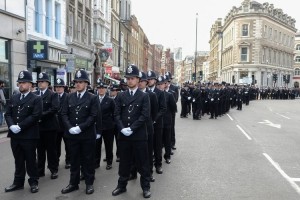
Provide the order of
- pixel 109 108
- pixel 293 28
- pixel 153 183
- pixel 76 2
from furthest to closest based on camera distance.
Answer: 1. pixel 293 28
2. pixel 76 2
3. pixel 109 108
4. pixel 153 183

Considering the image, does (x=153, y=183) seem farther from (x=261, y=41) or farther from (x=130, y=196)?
(x=261, y=41)

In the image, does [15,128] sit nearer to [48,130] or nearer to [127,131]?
[48,130]

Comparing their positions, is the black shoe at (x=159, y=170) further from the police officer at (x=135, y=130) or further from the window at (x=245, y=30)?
the window at (x=245, y=30)

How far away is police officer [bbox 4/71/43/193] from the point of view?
5.93 metres

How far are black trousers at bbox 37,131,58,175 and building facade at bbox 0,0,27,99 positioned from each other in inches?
465

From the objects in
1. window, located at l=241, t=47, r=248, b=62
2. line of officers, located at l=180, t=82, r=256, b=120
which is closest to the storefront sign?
line of officers, located at l=180, t=82, r=256, b=120

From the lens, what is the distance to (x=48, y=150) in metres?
6.91

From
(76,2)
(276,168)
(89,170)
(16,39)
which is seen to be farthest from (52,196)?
(76,2)

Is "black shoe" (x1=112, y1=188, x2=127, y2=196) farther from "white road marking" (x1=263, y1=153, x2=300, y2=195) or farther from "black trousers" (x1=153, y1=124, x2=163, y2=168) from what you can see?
"white road marking" (x1=263, y1=153, x2=300, y2=195)

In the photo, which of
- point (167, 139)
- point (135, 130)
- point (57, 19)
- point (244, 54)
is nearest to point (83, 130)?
point (135, 130)

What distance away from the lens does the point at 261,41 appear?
64.6 m

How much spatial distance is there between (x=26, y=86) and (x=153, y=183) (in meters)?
3.00

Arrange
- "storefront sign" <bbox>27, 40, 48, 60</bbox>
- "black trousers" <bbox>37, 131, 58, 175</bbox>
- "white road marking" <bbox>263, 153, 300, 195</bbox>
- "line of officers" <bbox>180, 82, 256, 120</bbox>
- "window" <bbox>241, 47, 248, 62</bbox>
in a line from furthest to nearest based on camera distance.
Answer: "window" <bbox>241, 47, 248, 62</bbox> → "storefront sign" <bbox>27, 40, 48, 60</bbox> → "line of officers" <bbox>180, 82, 256, 120</bbox> → "black trousers" <bbox>37, 131, 58, 175</bbox> → "white road marking" <bbox>263, 153, 300, 195</bbox>

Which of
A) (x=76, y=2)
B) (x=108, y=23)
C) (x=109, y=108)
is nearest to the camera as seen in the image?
(x=109, y=108)
